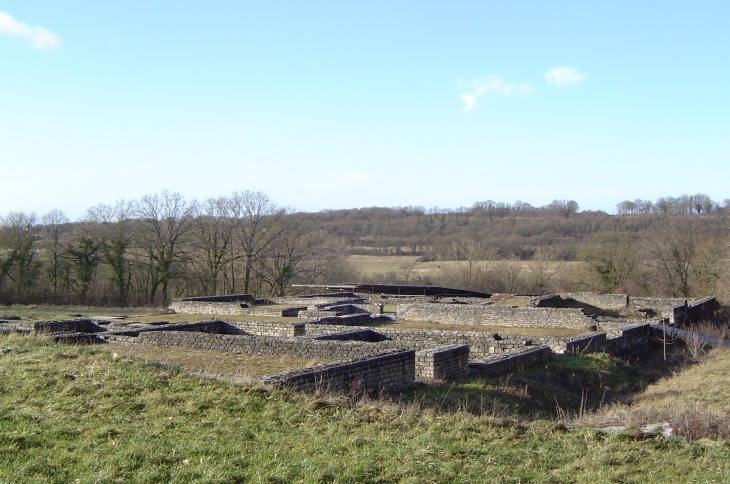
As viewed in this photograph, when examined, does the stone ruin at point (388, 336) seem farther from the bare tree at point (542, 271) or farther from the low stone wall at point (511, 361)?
the bare tree at point (542, 271)

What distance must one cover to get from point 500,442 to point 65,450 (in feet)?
14.0

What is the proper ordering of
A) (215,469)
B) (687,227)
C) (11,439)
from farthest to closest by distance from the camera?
(687,227), (11,439), (215,469)

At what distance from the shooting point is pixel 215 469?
211 inches

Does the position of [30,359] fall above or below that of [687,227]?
below

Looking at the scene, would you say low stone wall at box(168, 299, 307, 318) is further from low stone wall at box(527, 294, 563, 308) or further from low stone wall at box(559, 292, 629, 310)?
low stone wall at box(559, 292, 629, 310)

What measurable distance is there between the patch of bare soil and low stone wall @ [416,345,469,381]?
188cm

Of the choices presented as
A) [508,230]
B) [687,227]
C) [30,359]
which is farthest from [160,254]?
[508,230]

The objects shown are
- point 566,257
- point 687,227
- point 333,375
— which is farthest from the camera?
point 566,257

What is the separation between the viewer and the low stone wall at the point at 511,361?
482 inches

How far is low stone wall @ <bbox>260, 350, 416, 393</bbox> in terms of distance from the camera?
8469mm

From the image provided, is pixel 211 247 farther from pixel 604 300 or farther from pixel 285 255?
pixel 604 300

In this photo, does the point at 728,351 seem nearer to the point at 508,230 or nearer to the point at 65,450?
the point at 65,450

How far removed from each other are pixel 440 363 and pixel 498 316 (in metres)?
11.3

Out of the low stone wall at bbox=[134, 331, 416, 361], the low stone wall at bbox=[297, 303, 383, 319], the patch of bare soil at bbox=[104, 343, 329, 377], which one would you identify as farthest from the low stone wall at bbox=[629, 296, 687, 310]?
the patch of bare soil at bbox=[104, 343, 329, 377]
